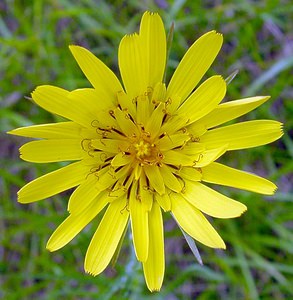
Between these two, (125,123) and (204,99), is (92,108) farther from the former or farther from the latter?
(204,99)

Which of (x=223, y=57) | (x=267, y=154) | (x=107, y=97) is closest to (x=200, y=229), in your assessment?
(x=107, y=97)

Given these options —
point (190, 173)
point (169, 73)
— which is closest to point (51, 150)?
point (190, 173)

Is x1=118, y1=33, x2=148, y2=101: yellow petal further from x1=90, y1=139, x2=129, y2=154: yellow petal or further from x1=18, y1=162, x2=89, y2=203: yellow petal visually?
x1=18, y1=162, x2=89, y2=203: yellow petal

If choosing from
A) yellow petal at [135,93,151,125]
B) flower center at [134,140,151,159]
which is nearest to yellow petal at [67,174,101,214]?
flower center at [134,140,151,159]

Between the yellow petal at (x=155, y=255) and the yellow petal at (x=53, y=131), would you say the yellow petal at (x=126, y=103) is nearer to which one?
the yellow petal at (x=53, y=131)

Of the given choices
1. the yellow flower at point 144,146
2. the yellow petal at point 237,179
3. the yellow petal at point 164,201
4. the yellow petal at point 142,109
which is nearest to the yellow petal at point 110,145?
the yellow flower at point 144,146
